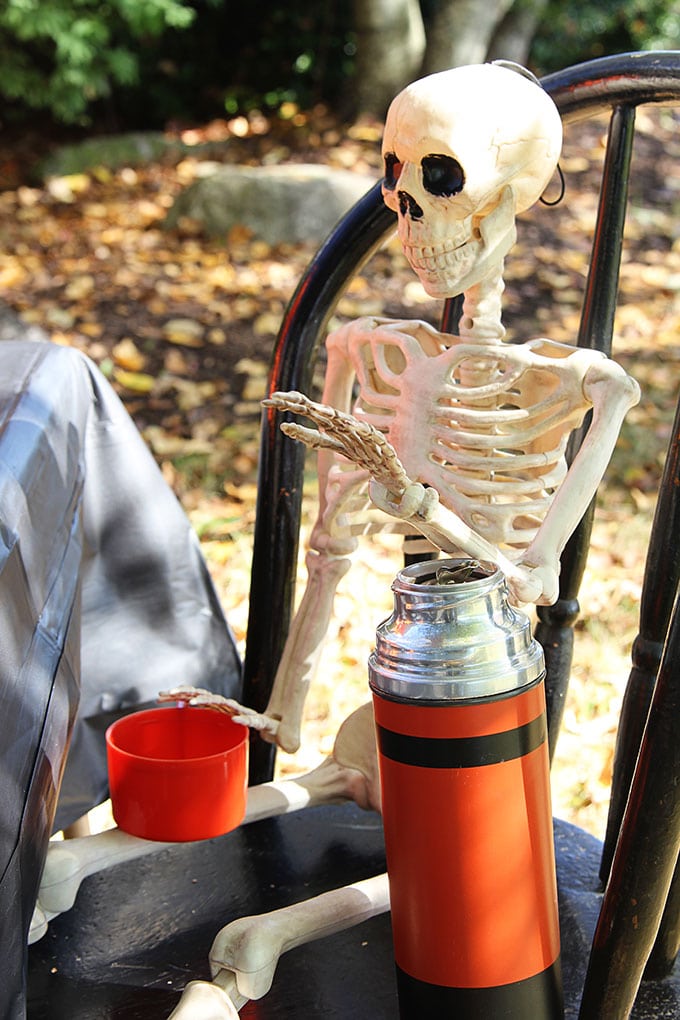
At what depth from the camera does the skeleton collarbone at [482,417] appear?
2.94 feet

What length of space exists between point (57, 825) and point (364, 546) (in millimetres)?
1297

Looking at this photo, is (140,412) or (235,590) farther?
(140,412)

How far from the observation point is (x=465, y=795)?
2.36ft

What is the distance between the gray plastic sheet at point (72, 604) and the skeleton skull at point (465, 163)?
1.27ft

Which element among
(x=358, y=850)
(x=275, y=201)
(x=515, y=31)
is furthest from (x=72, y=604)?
(x=515, y=31)

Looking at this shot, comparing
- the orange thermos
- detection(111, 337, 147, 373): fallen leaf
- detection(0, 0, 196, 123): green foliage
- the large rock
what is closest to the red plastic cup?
the orange thermos

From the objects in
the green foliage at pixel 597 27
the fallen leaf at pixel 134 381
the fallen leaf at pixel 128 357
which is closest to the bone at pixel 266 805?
the fallen leaf at pixel 134 381

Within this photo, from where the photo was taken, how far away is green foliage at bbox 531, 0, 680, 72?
512cm

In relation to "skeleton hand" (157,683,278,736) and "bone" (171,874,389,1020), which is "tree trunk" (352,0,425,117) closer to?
"skeleton hand" (157,683,278,736)

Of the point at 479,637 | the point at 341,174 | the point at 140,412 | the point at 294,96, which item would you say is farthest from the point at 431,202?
the point at 294,96

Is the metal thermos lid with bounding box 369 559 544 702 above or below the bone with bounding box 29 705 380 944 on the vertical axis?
above

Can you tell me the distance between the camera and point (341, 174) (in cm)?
390

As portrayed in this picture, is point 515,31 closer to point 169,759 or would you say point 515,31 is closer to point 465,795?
point 169,759

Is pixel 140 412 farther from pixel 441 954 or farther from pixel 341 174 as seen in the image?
pixel 441 954
